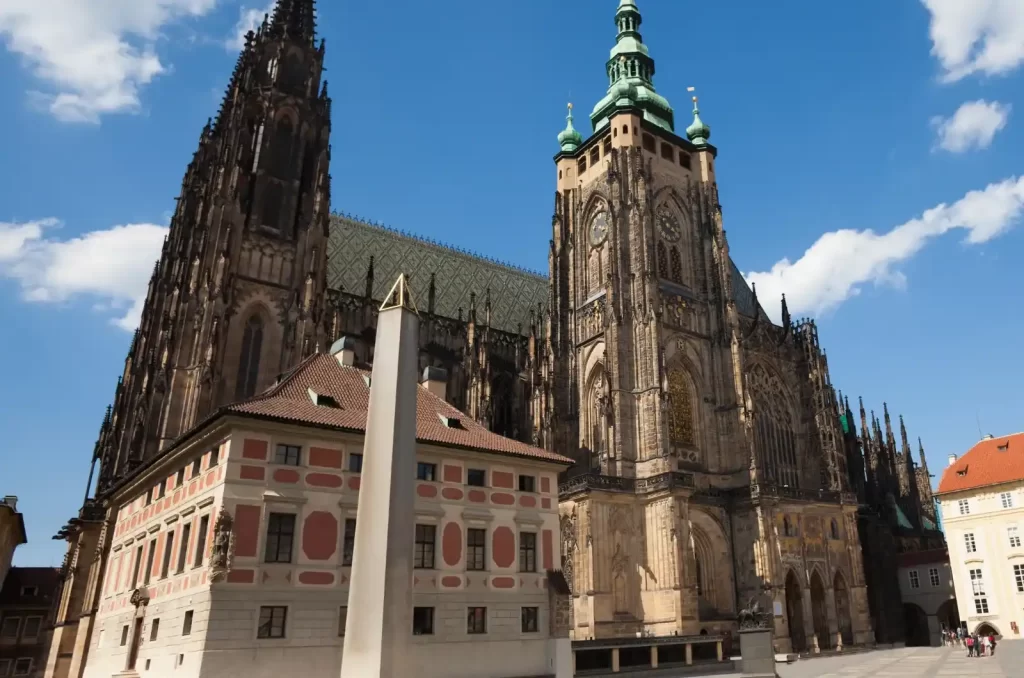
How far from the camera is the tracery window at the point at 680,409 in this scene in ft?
151

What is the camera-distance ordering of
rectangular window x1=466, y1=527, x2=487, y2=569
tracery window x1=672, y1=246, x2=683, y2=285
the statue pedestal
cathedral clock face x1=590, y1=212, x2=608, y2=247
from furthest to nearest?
cathedral clock face x1=590, y1=212, x2=608, y2=247 < tracery window x1=672, y1=246, x2=683, y2=285 < rectangular window x1=466, y1=527, x2=487, y2=569 < the statue pedestal

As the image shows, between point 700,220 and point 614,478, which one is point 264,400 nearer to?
point 614,478

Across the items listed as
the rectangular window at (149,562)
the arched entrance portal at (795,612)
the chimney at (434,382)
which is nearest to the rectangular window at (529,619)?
the chimney at (434,382)

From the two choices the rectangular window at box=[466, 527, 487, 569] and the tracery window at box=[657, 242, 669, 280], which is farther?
the tracery window at box=[657, 242, 669, 280]

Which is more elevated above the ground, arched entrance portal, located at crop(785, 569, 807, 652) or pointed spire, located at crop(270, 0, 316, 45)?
pointed spire, located at crop(270, 0, 316, 45)

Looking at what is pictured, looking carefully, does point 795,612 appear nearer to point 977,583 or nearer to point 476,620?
point 977,583

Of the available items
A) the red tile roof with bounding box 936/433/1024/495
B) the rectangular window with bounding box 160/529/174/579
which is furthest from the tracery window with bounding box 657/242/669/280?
the rectangular window with bounding box 160/529/174/579

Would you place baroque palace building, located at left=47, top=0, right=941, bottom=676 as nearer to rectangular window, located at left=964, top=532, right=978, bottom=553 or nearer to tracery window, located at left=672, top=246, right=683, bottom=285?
tracery window, located at left=672, top=246, right=683, bottom=285

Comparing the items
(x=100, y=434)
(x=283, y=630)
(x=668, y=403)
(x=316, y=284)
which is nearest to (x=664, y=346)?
(x=668, y=403)

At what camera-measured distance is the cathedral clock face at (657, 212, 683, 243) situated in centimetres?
5159

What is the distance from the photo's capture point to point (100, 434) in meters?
47.9

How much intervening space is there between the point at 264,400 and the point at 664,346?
93.5 feet

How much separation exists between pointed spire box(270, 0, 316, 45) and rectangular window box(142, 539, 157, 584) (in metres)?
36.0

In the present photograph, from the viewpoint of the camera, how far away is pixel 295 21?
168 ft
